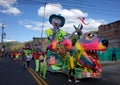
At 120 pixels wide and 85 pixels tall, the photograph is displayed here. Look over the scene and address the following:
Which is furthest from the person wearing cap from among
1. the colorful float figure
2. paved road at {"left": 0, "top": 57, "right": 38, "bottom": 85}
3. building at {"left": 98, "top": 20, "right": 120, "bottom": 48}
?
building at {"left": 98, "top": 20, "right": 120, "bottom": 48}

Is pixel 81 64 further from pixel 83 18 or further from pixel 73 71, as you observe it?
pixel 83 18

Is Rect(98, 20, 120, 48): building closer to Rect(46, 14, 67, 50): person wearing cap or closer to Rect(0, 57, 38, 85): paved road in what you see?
Rect(46, 14, 67, 50): person wearing cap

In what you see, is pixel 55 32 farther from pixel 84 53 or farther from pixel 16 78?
pixel 84 53

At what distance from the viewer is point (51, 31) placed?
26.1 metres

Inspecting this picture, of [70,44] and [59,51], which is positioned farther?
[59,51]

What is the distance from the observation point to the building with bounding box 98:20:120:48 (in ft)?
174

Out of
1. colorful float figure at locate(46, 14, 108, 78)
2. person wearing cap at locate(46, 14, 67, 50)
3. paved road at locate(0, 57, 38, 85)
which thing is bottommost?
paved road at locate(0, 57, 38, 85)

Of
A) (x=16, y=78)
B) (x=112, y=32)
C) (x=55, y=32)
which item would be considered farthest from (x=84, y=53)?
(x=112, y=32)

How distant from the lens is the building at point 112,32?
53.0 m

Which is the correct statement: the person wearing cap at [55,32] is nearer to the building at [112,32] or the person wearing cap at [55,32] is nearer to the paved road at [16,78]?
the paved road at [16,78]

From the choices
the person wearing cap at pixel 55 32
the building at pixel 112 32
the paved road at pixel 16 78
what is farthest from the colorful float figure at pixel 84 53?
the building at pixel 112 32

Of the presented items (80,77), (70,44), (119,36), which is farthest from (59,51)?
(119,36)

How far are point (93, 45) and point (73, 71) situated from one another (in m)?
1.85

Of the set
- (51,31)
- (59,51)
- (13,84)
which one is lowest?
(13,84)
